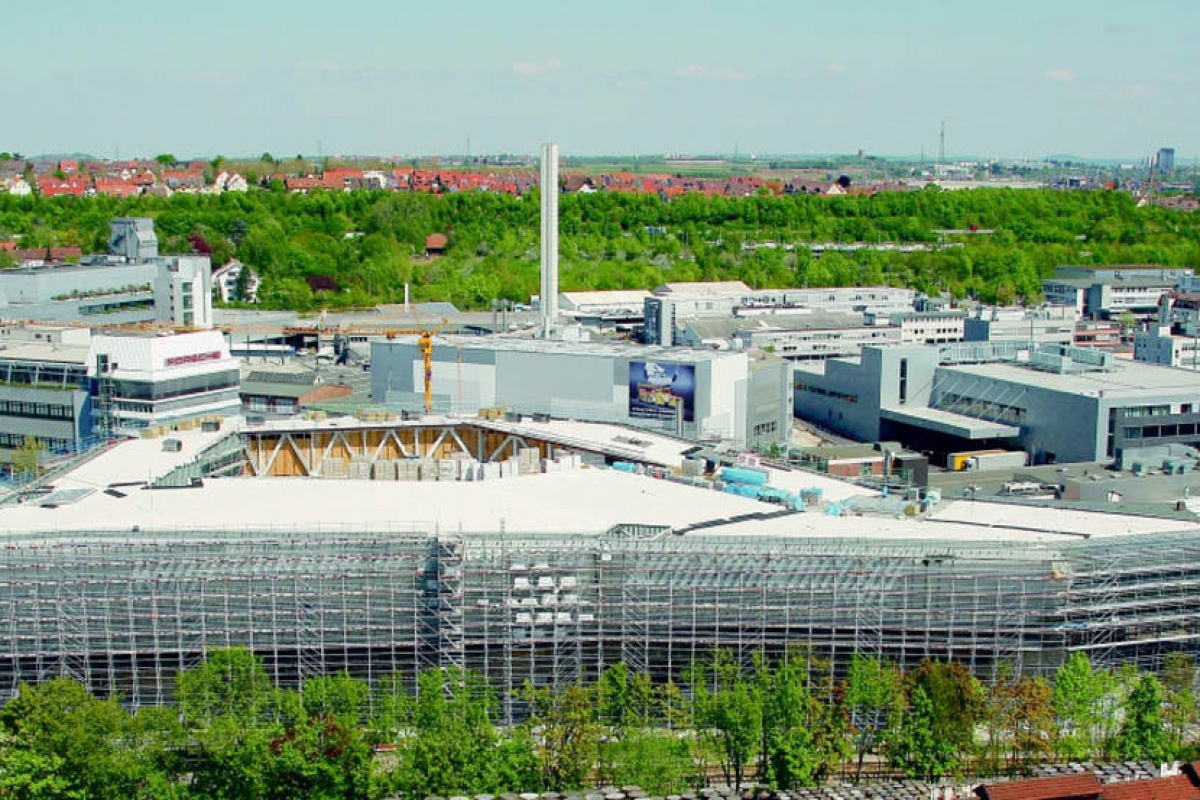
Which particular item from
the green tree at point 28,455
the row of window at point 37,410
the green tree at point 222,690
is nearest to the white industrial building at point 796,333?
the row of window at point 37,410

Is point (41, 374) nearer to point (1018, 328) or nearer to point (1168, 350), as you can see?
point (1018, 328)

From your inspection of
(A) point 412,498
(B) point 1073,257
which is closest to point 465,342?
(A) point 412,498

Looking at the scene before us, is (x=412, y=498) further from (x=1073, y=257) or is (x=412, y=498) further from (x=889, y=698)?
(x=1073, y=257)

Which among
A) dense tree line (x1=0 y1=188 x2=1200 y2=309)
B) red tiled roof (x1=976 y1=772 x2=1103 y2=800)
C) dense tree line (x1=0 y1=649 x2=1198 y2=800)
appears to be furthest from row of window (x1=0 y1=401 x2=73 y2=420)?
red tiled roof (x1=976 y1=772 x2=1103 y2=800)

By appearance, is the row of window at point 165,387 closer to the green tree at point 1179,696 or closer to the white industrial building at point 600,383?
the white industrial building at point 600,383

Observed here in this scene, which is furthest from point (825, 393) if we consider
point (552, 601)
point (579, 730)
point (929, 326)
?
point (579, 730)

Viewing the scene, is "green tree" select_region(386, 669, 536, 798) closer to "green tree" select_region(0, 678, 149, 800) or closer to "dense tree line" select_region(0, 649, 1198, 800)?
"dense tree line" select_region(0, 649, 1198, 800)
